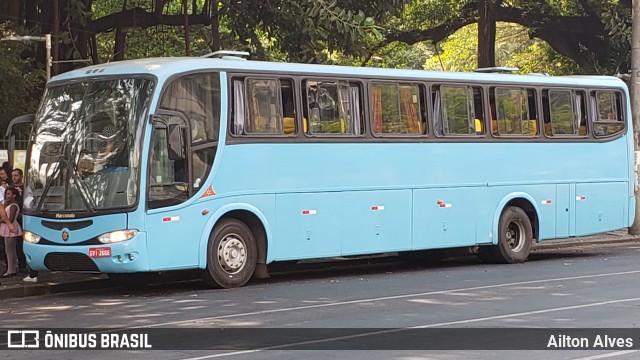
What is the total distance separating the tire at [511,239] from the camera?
853 inches

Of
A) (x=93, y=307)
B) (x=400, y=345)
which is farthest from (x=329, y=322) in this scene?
(x=93, y=307)

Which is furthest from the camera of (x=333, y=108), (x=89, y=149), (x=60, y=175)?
(x=333, y=108)

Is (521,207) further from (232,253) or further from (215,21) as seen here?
(215,21)

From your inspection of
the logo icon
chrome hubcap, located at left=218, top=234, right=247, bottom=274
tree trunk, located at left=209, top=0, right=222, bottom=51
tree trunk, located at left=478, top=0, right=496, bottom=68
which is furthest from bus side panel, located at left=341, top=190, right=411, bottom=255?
tree trunk, located at left=478, top=0, right=496, bottom=68

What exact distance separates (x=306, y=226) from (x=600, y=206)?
25.1 ft

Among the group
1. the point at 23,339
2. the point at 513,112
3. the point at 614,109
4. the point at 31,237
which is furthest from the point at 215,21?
the point at 23,339

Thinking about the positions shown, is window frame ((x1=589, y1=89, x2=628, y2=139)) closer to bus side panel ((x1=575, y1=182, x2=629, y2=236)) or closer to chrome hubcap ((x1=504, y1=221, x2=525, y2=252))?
bus side panel ((x1=575, y1=182, x2=629, y2=236))

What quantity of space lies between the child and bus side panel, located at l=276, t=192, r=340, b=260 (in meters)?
3.97

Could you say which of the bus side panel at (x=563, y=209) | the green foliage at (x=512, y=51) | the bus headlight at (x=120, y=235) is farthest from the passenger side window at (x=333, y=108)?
the green foliage at (x=512, y=51)

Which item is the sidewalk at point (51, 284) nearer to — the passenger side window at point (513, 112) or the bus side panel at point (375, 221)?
the bus side panel at point (375, 221)

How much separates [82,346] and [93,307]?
3744mm

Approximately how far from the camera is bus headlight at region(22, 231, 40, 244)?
16.7 metres

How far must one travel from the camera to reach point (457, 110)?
20875 millimetres

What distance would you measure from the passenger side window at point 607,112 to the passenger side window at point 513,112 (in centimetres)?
176
